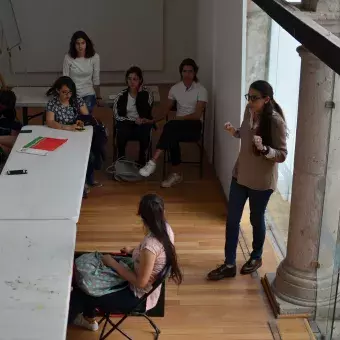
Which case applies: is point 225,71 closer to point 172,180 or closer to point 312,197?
point 172,180

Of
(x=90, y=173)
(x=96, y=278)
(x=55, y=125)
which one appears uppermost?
(x=55, y=125)

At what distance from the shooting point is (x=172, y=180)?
656 cm

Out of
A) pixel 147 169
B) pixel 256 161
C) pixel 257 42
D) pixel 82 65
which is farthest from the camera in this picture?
pixel 82 65

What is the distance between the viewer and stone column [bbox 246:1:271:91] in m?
5.39

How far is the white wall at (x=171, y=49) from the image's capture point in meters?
9.36

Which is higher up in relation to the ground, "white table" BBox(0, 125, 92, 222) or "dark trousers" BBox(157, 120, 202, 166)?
"white table" BBox(0, 125, 92, 222)

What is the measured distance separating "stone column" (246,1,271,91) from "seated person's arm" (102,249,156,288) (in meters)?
2.46

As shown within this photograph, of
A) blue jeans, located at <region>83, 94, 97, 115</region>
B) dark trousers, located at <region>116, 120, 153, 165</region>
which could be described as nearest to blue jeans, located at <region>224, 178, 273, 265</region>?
dark trousers, located at <region>116, 120, 153, 165</region>

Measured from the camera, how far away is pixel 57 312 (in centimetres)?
296

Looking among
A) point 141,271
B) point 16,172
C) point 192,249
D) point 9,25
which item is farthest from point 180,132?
point 9,25

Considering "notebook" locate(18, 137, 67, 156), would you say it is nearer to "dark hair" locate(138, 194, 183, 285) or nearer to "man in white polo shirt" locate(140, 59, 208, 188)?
"man in white polo shirt" locate(140, 59, 208, 188)

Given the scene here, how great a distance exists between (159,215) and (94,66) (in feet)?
12.3

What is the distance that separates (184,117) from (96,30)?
3421 mm

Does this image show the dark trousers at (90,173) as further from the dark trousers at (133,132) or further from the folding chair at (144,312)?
the folding chair at (144,312)
